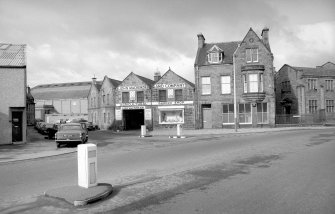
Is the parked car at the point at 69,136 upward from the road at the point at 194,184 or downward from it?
upward

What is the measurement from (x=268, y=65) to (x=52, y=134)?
25.8 metres

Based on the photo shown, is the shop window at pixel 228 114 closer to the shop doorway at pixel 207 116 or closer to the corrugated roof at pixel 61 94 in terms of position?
the shop doorway at pixel 207 116

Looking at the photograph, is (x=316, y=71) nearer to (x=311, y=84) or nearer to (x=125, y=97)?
(x=311, y=84)

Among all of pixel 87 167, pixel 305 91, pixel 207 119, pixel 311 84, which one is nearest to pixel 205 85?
pixel 207 119

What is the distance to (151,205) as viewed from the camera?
690 centimetres

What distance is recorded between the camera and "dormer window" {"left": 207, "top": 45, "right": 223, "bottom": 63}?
4075cm

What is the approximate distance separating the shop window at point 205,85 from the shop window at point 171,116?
3.81m

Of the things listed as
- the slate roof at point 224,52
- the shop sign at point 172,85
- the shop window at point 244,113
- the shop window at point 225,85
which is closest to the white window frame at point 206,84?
the shop window at point 225,85

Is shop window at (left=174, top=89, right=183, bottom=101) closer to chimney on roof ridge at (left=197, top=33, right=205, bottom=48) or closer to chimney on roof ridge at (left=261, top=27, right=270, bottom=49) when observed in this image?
chimney on roof ridge at (left=197, top=33, right=205, bottom=48)

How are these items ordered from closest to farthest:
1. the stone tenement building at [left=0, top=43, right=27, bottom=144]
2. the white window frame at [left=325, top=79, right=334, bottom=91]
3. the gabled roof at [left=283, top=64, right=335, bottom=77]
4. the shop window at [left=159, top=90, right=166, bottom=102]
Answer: the stone tenement building at [left=0, top=43, right=27, bottom=144]
the shop window at [left=159, top=90, right=166, bottom=102]
the gabled roof at [left=283, top=64, right=335, bottom=77]
the white window frame at [left=325, top=79, right=334, bottom=91]

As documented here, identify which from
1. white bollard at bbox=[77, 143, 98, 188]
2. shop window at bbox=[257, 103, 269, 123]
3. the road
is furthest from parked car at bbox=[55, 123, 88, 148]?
shop window at bbox=[257, 103, 269, 123]

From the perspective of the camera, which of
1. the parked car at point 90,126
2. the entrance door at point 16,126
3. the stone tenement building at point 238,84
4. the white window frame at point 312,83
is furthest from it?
the white window frame at point 312,83

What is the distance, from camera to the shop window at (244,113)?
39750 millimetres

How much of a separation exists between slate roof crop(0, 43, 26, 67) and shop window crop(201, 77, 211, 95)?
21417 millimetres
